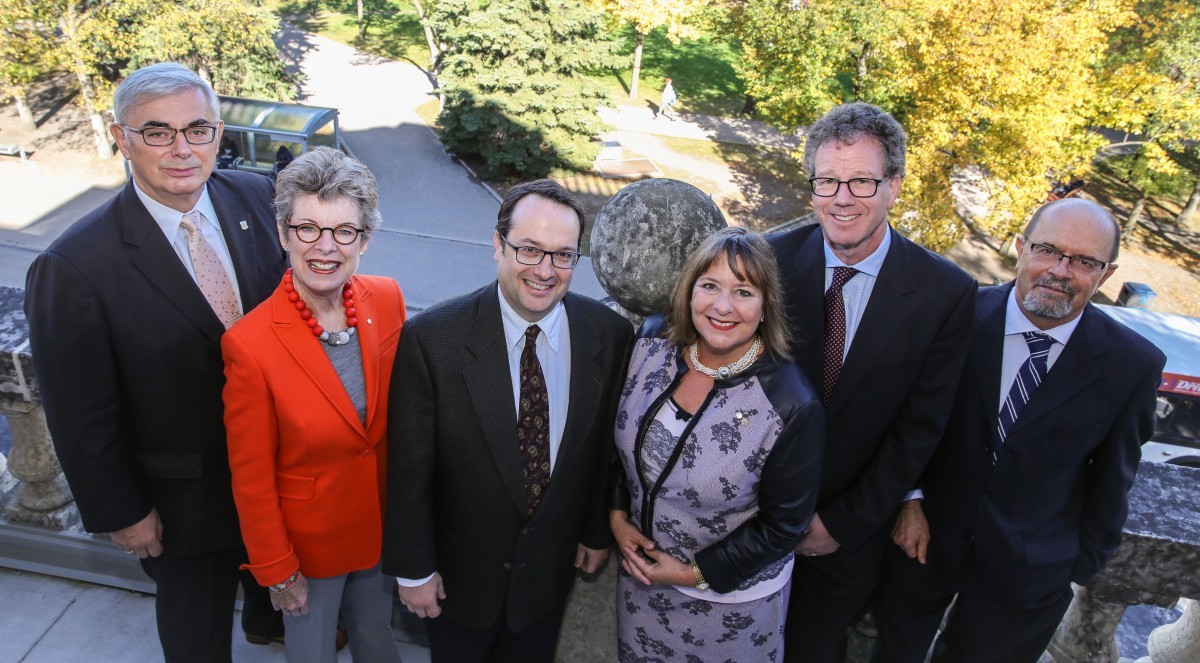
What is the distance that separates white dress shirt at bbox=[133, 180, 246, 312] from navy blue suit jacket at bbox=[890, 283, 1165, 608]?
7.99ft

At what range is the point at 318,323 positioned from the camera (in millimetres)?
2477

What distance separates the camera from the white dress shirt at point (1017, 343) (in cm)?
261

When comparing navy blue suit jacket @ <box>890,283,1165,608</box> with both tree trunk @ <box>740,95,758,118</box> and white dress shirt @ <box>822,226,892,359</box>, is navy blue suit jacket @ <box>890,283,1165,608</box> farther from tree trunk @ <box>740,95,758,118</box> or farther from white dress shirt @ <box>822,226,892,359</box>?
tree trunk @ <box>740,95,758,118</box>

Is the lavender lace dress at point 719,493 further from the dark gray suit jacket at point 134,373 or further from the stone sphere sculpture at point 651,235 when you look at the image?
the dark gray suit jacket at point 134,373

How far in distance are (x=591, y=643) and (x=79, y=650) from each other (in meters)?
1.94

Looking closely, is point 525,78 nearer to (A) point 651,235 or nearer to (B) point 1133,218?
(B) point 1133,218

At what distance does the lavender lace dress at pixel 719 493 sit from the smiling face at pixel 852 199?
21.5 inches

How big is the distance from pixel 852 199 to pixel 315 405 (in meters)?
1.76

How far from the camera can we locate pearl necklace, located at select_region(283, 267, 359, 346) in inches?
95.7

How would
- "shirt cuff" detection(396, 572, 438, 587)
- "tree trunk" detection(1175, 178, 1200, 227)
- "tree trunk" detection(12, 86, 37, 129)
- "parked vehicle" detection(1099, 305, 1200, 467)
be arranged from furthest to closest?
"tree trunk" detection(1175, 178, 1200, 227), "tree trunk" detection(12, 86, 37, 129), "parked vehicle" detection(1099, 305, 1200, 467), "shirt cuff" detection(396, 572, 438, 587)

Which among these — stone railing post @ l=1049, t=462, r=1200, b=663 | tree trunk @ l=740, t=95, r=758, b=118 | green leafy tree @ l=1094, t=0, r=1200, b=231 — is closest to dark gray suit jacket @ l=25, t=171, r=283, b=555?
stone railing post @ l=1049, t=462, r=1200, b=663

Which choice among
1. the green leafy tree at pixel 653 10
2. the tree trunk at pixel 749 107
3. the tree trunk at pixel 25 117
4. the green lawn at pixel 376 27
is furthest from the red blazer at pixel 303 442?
the green lawn at pixel 376 27

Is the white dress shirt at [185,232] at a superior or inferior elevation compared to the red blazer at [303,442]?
superior

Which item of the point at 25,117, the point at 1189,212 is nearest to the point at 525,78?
the point at 25,117
